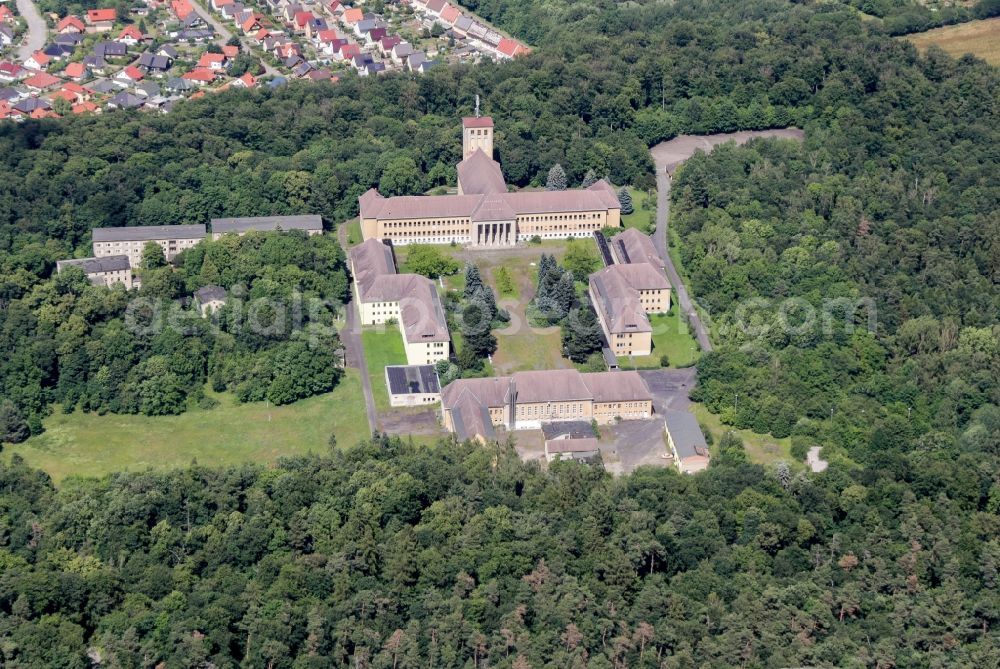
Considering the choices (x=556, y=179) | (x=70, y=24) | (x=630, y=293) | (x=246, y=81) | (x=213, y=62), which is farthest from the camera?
(x=70, y=24)

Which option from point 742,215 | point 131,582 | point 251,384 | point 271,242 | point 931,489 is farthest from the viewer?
point 742,215

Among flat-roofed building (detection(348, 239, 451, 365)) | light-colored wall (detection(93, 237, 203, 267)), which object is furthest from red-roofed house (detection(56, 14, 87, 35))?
flat-roofed building (detection(348, 239, 451, 365))

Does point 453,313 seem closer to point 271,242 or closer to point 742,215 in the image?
point 271,242

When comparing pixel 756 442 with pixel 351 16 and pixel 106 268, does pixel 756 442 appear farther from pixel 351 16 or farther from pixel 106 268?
pixel 351 16

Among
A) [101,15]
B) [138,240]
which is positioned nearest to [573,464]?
[138,240]

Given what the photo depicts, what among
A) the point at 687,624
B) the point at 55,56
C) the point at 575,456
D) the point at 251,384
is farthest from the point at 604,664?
the point at 55,56

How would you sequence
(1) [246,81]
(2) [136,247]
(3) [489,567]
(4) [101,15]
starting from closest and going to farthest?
1. (3) [489,567]
2. (2) [136,247]
3. (1) [246,81]
4. (4) [101,15]

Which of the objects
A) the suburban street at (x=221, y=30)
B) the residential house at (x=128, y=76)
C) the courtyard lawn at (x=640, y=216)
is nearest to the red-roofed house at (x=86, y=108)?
the residential house at (x=128, y=76)
